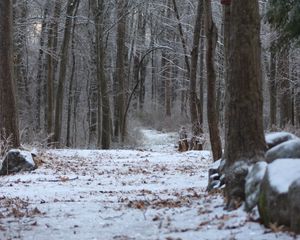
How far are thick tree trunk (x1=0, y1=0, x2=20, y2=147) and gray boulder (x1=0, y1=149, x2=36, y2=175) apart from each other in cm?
215

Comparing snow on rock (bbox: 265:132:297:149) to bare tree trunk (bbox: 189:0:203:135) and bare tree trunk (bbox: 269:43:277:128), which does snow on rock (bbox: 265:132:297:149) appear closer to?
bare tree trunk (bbox: 189:0:203:135)

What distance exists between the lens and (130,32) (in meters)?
37.7

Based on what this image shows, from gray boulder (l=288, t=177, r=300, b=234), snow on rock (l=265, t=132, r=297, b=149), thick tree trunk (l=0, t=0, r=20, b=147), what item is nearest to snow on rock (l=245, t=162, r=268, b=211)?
gray boulder (l=288, t=177, r=300, b=234)

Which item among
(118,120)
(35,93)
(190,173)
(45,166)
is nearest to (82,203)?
(190,173)

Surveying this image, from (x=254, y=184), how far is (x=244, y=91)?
54.7 inches

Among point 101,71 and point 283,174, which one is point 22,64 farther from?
point 283,174

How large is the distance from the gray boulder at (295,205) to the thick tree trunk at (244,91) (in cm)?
189

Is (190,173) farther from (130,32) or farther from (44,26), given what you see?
(130,32)

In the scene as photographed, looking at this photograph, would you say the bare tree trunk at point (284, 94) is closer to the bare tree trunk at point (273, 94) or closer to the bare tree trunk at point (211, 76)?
the bare tree trunk at point (273, 94)

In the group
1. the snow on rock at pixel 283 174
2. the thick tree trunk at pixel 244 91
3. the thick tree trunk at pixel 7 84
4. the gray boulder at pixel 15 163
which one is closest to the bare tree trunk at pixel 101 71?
the thick tree trunk at pixel 7 84

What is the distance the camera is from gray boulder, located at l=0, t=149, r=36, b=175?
13156 millimetres

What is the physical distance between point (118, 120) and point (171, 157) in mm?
13158

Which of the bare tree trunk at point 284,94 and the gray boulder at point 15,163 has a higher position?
the bare tree trunk at point 284,94

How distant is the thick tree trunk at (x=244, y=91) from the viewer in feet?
23.5
